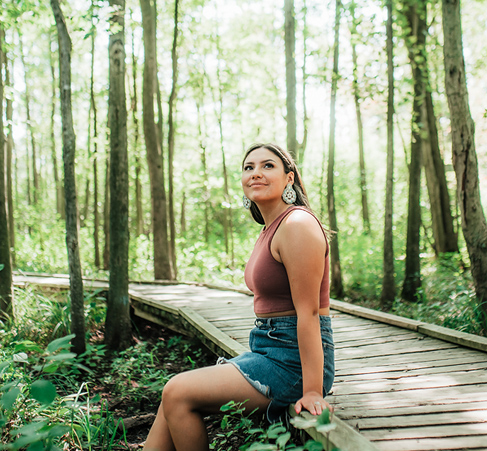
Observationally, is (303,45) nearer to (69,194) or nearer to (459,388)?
(69,194)

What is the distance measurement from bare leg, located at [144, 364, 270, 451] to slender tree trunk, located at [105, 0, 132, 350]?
4.09m

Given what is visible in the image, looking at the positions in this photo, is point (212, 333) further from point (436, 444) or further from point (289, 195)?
point (436, 444)

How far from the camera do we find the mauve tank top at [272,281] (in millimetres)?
2385

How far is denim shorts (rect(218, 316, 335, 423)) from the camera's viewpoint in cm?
235

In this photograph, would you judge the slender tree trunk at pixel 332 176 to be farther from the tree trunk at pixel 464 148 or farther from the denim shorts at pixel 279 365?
the denim shorts at pixel 279 365

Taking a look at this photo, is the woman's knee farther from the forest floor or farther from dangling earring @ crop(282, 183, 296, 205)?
dangling earring @ crop(282, 183, 296, 205)

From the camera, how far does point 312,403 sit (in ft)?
7.13

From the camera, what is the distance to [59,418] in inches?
141

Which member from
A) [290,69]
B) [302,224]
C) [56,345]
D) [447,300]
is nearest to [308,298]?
[302,224]

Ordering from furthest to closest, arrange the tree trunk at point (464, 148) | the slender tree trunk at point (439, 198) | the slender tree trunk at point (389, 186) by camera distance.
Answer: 1. the slender tree trunk at point (439, 198)
2. the slender tree trunk at point (389, 186)
3. the tree trunk at point (464, 148)

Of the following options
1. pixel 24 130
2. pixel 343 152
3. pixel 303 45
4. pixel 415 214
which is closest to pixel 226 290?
pixel 415 214

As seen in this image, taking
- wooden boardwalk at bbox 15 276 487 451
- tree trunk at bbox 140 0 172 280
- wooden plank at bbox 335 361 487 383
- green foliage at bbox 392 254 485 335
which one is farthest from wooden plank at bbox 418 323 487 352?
tree trunk at bbox 140 0 172 280

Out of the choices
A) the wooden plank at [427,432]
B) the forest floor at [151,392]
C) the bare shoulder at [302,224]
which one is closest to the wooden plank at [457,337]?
the wooden plank at [427,432]

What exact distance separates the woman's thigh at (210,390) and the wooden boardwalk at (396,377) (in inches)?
19.2
